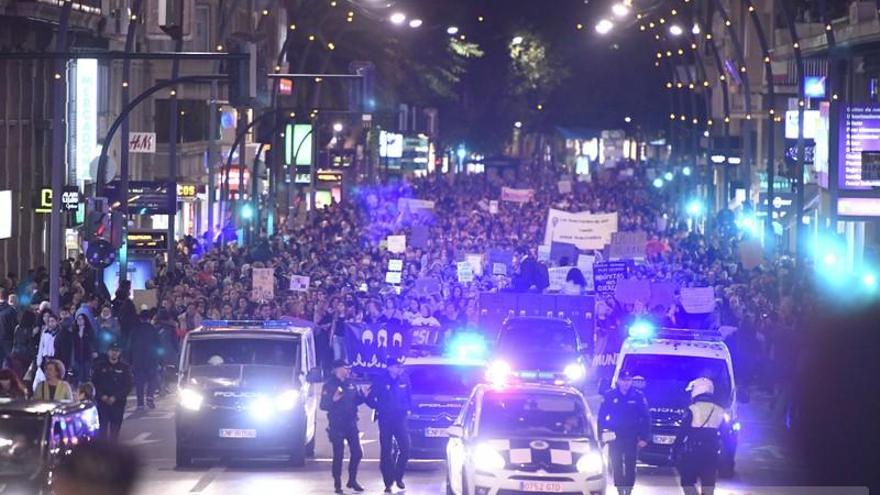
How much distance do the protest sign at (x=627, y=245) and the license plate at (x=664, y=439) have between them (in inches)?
983

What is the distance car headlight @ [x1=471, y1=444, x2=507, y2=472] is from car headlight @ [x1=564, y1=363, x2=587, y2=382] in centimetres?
1107

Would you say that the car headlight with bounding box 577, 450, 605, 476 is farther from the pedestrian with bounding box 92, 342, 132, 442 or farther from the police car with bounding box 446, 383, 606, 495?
the pedestrian with bounding box 92, 342, 132, 442

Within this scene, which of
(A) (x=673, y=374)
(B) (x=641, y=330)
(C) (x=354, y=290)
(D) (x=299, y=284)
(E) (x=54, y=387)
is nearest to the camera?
(E) (x=54, y=387)

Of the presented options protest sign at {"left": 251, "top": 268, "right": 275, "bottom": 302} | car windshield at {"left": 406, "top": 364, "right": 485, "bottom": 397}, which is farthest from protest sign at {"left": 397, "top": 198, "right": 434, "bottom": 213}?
car windshield at {"left": 406, "top": 364, "right": 485, "bottom": 397}

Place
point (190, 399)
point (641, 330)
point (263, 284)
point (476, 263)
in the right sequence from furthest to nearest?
point (476, 263) < point (263, 284) < point (641, 330) < point (190, 399)

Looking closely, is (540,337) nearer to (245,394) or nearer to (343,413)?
(245,394)

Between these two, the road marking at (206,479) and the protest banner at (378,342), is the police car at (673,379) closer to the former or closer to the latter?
the road marking at (206,479)

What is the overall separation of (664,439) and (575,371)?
7.41 metres

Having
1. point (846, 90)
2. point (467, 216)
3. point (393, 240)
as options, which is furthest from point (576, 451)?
point (467, 216)

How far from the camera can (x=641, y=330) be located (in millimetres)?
30688

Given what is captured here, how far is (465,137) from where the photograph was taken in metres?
126

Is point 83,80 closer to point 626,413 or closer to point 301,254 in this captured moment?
point 301,254

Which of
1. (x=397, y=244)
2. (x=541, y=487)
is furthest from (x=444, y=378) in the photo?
(x=397, y=244)

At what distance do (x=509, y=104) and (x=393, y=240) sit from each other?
7561cm
